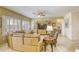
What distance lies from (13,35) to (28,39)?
555 mm

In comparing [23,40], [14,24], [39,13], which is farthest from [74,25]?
[14,24]

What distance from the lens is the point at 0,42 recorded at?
3.93m

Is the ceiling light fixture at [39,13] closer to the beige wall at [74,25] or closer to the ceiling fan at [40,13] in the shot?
the ceiling fan at [40,13]

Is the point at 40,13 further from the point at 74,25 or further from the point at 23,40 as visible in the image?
the point at 74,25

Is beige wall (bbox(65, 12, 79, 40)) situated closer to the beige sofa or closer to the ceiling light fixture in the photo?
the ceiling light fixture

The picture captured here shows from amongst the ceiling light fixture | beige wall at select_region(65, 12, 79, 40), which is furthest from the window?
beige wall at select_region(65, 12, 79, 40)

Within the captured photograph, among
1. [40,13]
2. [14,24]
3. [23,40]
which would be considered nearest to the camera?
[40,13]

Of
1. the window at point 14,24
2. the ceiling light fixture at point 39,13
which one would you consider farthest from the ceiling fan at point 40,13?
the window at point 14,24

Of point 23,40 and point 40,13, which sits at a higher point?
point 40,13

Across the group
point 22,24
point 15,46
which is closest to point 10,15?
point 22,24

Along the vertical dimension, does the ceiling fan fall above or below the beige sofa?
above

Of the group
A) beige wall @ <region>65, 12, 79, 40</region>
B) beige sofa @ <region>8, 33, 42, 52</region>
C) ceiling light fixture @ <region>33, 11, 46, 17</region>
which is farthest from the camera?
beige wall @ <region>65, 12, 79, 40</region>
